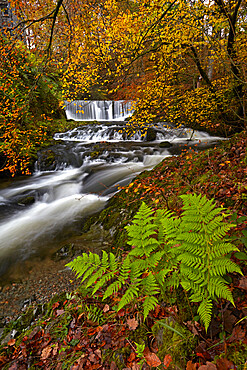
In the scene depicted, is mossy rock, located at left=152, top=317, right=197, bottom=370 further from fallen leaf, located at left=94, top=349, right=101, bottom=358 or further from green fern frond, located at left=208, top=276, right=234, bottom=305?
fallen leaf, located at left=94, top=349, right=101, bottom=358

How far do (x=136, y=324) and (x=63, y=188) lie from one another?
25.0 feet

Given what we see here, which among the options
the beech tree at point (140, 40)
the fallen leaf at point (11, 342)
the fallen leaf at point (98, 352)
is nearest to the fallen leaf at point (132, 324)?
the fallen leaf at point (98, 352)

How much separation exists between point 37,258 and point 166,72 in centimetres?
713

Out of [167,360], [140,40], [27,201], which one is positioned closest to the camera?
[167,360]

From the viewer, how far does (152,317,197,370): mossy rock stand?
1.42 m

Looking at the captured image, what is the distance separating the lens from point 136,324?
6.19 feet

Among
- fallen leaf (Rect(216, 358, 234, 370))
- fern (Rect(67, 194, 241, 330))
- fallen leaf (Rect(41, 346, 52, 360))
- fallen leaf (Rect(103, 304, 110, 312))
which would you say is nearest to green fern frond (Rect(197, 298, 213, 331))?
fern (Rect(67, 194, 241, 330))

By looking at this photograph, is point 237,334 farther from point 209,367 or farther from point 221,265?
point 221,265

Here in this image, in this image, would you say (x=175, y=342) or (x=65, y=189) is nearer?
(x=175, y=342)

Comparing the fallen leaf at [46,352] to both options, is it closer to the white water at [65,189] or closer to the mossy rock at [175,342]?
the mossy rock at [175,342]

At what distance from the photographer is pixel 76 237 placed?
5156mm

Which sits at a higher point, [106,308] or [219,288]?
[219,288]

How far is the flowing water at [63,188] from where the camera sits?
556cm

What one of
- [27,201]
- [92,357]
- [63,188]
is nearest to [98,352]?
[92,357]
